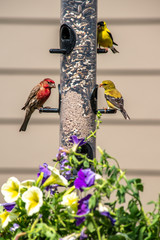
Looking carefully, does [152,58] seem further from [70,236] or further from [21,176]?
[70,236]

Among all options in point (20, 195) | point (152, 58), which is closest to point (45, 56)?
point (152, 58)

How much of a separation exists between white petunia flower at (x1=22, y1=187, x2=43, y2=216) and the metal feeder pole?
1499 millimetres

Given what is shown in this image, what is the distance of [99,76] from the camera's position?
18.0ft

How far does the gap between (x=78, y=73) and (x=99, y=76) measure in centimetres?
210

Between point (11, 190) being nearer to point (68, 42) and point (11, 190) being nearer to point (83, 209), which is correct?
point (83, 209)

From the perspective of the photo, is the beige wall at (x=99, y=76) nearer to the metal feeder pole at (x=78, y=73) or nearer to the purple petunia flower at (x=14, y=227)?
the metal feeder pole at (x=78, y=73)

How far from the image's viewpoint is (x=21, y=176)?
5445 mm

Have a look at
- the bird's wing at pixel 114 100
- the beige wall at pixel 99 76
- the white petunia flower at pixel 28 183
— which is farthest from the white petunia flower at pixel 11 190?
the beige wall at pixel 99 76

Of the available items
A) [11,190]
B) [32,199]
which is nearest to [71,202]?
[32,199]

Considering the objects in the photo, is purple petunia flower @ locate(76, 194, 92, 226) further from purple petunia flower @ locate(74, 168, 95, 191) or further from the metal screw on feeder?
the metal screw on feeder

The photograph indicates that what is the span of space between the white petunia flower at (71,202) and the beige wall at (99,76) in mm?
3689

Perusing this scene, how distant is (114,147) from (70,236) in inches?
151

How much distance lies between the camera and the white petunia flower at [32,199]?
172 cm

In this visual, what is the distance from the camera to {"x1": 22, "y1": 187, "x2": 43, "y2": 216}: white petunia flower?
5.65 ft
